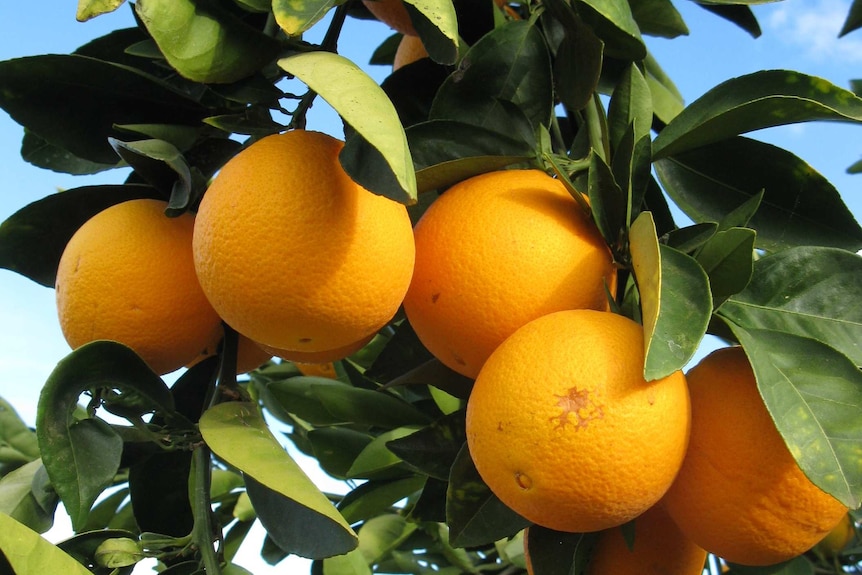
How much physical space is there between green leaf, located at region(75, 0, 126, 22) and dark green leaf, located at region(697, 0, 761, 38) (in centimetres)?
88

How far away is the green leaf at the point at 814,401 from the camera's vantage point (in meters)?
0.76

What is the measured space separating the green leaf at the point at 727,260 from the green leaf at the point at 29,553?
2.10 feet

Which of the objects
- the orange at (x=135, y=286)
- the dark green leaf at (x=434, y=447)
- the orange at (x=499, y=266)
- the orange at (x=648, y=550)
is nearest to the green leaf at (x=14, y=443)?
the orange at (x=135, y=286)

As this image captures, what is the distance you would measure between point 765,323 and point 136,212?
2.19ft

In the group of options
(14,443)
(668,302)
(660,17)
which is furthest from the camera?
(14,443)

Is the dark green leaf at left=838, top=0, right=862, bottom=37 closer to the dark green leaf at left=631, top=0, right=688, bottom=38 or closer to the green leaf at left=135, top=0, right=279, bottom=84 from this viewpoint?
the dark green leaf at left=631, top=0, right=688, bottom=38

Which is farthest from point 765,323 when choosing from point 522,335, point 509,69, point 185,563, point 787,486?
point 185,563

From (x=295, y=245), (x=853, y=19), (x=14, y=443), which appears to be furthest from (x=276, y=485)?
(x=853, y=19)

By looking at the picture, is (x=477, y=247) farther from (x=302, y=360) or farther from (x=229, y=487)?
(x=229, y=487)

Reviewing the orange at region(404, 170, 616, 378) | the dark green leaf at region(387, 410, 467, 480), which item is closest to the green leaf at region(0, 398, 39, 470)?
the dark green leaf at region(387, 410, 467, 480)

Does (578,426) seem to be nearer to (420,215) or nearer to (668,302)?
(668,302)

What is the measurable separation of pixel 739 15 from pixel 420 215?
2.03 ft

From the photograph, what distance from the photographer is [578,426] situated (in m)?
0.75

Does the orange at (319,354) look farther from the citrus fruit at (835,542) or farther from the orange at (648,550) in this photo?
the citrus fruit at (835,542)
